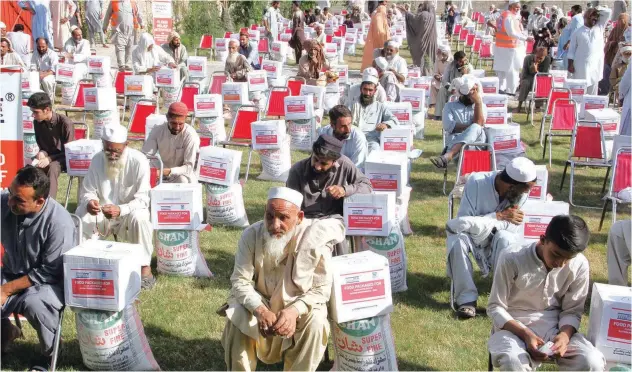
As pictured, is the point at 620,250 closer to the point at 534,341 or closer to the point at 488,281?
the point at 488,281

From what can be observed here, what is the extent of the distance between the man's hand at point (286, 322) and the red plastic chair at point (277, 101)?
7987 millimetres

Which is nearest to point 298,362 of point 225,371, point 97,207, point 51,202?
point 225,371

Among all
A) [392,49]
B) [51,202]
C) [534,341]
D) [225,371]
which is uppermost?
[392,49]

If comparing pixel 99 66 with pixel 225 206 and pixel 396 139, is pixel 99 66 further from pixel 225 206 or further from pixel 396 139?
pixel 396 139

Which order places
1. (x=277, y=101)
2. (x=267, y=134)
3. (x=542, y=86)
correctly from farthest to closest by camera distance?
(x=542, y=86) < (x=277, y=101) < (x=267, y=134)

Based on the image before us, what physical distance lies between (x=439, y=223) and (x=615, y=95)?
8594mm

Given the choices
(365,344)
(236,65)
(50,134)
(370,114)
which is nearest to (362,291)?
(365,344)

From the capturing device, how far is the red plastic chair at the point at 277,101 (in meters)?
12.3

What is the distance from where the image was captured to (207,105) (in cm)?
1080

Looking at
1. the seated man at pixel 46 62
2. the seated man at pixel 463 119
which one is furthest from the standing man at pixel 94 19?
the seated man at pixel 463 119

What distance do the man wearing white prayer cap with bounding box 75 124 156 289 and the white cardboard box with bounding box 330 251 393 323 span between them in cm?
230

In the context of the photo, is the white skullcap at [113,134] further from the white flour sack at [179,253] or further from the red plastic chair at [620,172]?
the red plastic chair at [620,172]

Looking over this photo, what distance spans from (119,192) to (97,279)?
79.5 inches

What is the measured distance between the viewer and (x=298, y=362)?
463 cm
